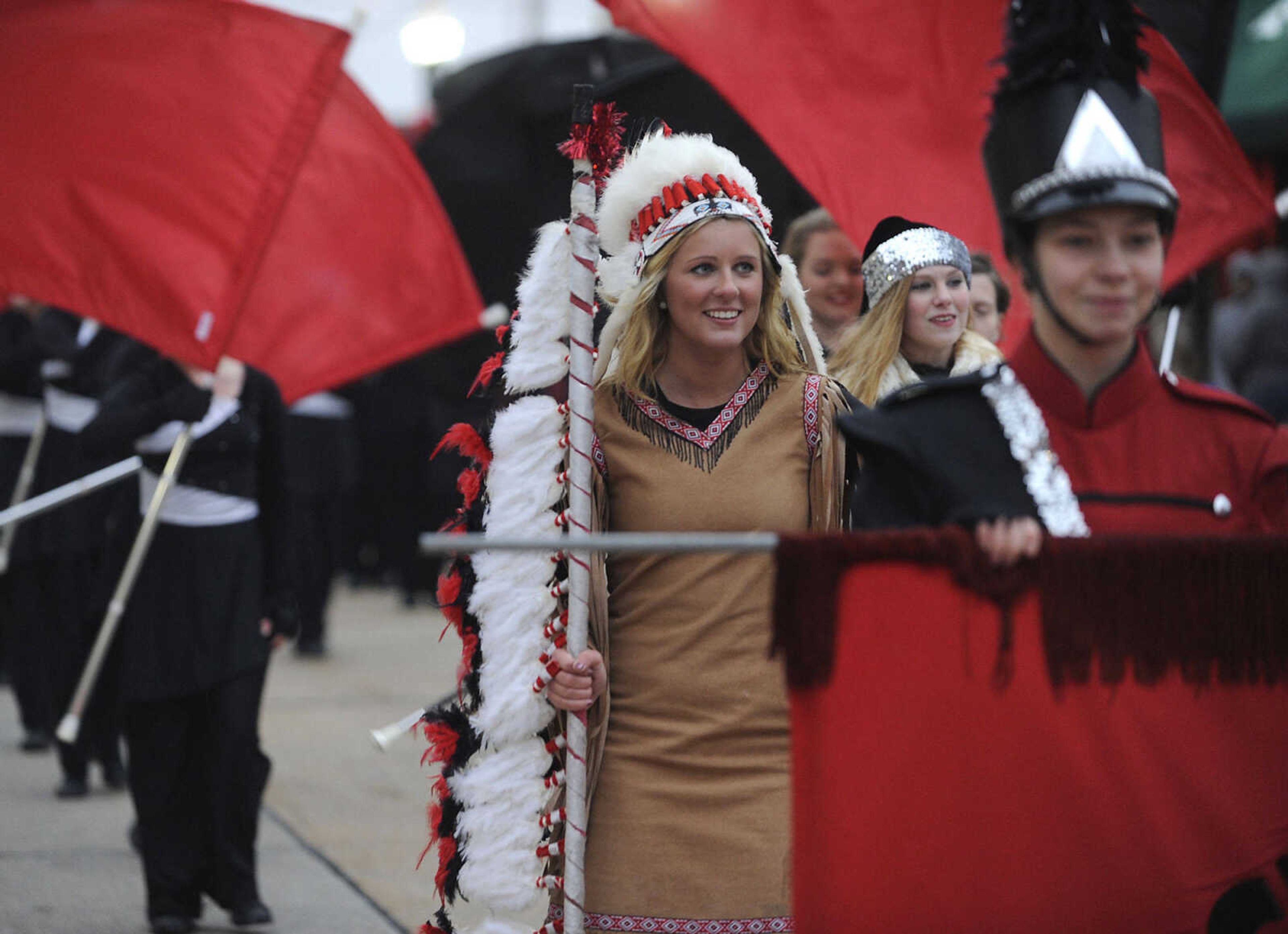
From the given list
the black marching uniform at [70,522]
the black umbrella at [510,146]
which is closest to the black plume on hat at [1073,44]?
the black marching uniform at [70,522]

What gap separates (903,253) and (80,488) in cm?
398

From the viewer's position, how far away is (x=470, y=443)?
3.61m

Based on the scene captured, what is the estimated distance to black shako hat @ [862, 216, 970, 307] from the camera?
4426mm

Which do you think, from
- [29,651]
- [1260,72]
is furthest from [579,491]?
[1260,72]

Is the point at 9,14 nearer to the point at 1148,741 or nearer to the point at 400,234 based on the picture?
the point at 400,234

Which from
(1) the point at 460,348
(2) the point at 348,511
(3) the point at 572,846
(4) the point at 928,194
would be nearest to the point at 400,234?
(4) the point at 928,194

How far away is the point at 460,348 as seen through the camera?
12352mm

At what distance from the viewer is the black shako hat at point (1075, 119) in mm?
2516

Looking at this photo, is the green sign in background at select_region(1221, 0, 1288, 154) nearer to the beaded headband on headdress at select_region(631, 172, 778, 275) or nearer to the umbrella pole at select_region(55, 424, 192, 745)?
the umbrella pole at select_region(55, 424, 192, 745)

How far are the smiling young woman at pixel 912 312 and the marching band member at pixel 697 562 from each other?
70 cm

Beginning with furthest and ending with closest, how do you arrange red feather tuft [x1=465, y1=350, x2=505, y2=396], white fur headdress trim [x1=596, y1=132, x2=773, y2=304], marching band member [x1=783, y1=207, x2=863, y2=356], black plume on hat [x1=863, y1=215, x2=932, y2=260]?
marching band member [x1=783, y1=207, x2=863, y2=356] < black plume on hat [x1=863, y1=215, x2=932, y2=260] < white fur headdress trim [x1=596, y1=132, x2=773, y2=304] < red feather tuft [x1=465, y1=350, x2=505, y2=396]

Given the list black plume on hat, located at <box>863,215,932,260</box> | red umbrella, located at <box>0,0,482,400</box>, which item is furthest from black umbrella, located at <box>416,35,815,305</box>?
black plume on hat, located at <box>863,215,932,260</box>

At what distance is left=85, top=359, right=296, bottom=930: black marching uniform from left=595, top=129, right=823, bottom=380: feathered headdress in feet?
7.61

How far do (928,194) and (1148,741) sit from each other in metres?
3.12
